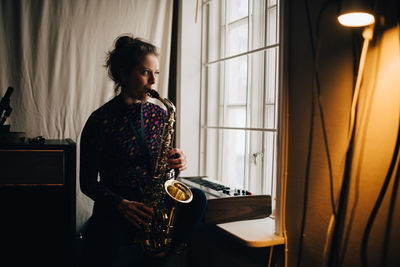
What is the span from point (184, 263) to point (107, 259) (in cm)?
82

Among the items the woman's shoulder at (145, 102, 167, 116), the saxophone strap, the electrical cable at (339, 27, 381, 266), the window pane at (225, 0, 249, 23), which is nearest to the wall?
the electrical cable at (339, 27, 381, 266)

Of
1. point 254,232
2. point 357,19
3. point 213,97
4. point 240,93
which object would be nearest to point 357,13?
point 357,19

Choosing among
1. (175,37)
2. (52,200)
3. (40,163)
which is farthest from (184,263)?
(175,37)

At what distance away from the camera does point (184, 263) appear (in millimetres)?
2467

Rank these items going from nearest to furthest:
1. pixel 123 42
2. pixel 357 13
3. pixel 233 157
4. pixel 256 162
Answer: pixel 357 13, pixel 123 42, pixel 256 162, pixel 233 157

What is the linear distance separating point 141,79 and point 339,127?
1.24 metres

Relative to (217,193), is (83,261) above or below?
below

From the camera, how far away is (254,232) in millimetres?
1683

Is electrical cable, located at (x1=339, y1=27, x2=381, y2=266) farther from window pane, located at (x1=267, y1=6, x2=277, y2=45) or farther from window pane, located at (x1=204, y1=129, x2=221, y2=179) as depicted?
window pane, located at (x1=204, y1=129, x2=221, y2=179)

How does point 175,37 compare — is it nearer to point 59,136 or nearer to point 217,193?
point 59,136

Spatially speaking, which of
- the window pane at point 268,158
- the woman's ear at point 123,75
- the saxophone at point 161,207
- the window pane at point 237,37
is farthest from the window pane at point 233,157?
the woman's ear at point 123,75

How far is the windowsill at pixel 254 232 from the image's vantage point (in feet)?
5.07

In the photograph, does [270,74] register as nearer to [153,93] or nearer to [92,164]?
[153,93]

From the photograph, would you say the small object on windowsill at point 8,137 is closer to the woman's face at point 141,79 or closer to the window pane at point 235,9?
the woman's face at point 141,79
